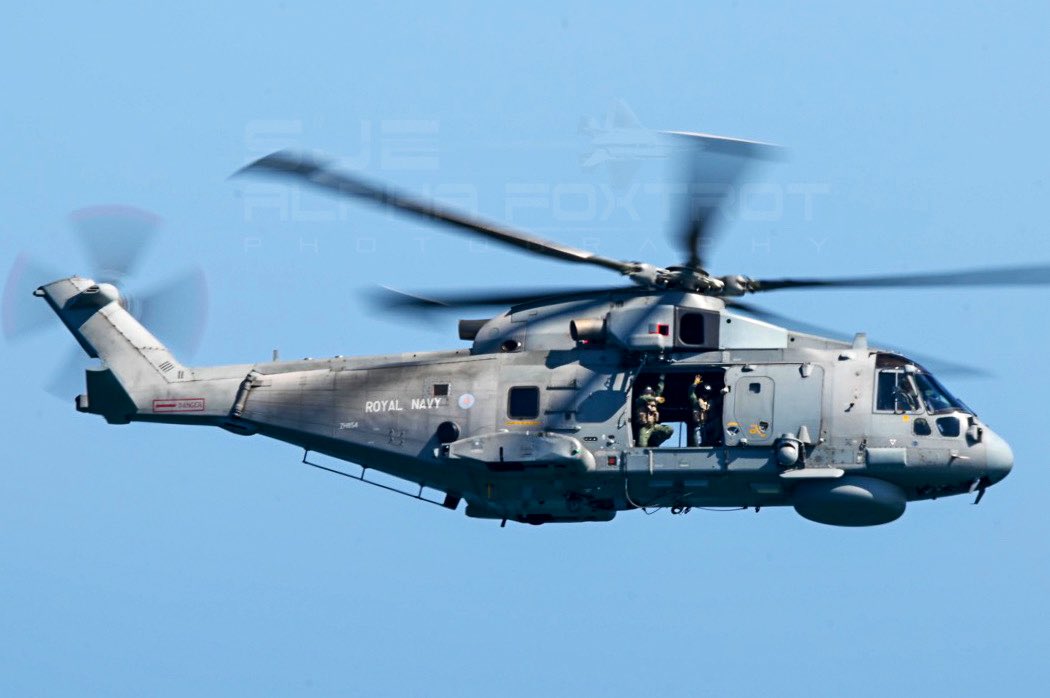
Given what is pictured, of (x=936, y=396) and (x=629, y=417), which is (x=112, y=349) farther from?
(x=936, y=396)

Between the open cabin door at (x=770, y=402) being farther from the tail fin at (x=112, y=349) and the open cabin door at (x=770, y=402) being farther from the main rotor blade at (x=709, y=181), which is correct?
the tail fin at (x=112, y=349)

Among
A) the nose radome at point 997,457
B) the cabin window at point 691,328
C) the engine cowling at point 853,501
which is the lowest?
the engine cowling at point 853,501

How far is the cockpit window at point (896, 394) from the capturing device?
24.4 meters

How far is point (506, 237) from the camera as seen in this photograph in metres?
24.0

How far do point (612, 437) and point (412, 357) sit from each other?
3.41m

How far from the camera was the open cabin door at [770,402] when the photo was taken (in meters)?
24.3

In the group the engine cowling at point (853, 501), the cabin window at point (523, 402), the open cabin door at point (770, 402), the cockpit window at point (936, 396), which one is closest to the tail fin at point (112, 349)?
the cabin window at point (523, 402)

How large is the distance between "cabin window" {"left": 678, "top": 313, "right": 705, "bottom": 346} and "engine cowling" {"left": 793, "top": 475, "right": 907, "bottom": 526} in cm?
251

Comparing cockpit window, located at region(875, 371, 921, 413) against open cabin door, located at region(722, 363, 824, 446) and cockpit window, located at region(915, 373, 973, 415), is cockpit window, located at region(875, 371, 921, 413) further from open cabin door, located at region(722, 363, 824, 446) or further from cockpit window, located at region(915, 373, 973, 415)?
open cabin door, located at region(722, 363, 824, 446)

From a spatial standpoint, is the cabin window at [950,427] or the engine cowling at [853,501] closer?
the engine cowling at [853,501]

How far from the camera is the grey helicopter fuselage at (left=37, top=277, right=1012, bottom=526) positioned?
24.2 m

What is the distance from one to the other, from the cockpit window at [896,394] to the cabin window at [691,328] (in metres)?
2.58

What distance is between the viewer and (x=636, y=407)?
81.6 ft

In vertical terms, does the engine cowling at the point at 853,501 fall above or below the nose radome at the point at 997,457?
below
